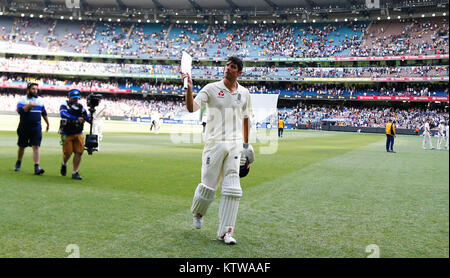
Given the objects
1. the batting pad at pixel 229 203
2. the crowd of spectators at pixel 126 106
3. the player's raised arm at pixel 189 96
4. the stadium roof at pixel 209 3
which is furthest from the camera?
the stadium roof at pixel 209 3

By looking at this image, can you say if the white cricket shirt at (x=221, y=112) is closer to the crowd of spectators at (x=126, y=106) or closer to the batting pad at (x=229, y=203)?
the batting pad at (x=229, y=203)

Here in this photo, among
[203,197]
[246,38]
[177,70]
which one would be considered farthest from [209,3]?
[203,197]

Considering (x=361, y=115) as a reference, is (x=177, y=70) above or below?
above

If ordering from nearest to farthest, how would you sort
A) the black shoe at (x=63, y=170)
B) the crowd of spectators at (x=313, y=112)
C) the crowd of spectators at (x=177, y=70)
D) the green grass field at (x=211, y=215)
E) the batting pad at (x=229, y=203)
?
the green grass field at (x=211, y=215)
the batting pad at (x=229, y=203)
the black shoe at (x=63, y=170)
the crowd of spectators at (x=313, y=112)
the crowd of spectators at (x=177, y=70)

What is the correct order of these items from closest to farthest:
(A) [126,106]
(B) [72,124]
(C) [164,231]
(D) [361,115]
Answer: (C) [164,231]
(B) [72,124]
(D) [361,115]
(A) [126,106]

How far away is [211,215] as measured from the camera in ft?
21.6

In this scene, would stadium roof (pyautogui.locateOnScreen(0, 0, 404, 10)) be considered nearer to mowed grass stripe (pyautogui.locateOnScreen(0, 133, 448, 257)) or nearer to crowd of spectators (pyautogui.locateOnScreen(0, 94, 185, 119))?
crowd of spectators (pyautogui.locateOnScreen(0, 94, 185, 119))

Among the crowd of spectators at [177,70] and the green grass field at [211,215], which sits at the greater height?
the crowd of spectators at [177,70]

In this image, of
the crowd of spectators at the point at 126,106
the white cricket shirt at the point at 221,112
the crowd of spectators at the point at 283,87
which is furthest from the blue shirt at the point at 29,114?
the crowd of spectators at the point at 126,106

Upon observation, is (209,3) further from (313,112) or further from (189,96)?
(189,96)

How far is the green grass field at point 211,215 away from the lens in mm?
4578

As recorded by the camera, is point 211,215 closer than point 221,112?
No

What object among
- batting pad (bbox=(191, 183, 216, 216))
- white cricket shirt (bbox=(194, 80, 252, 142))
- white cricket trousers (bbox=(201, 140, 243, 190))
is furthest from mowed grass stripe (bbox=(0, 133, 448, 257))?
white cricket shirt (bbox=(194, 80, 252, 142))
